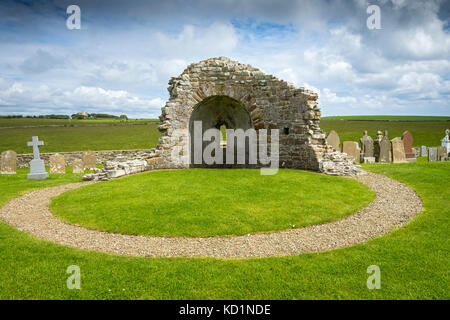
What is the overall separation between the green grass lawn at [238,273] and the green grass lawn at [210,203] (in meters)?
1.63

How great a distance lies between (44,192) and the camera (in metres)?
12.1

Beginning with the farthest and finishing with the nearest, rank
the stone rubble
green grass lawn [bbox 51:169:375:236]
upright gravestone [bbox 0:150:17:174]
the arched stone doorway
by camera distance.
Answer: upright gravestone [bbox 0:150:17:174], the arched stone doorway, the stone rubble, green grass lawn [bbox 51:169:375:236]

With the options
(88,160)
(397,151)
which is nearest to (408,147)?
(397,151)

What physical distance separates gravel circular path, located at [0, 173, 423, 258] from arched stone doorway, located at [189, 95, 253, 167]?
8.47m

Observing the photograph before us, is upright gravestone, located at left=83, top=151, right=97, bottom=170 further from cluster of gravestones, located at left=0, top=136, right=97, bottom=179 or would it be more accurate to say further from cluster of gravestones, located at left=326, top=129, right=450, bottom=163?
cluster of gravestones, located at left=326, top=129, right=450, bottom=163

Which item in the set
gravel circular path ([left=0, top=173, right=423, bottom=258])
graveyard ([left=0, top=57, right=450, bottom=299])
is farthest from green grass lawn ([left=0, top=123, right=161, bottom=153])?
gravel circular path ([left=0, top=173, right=423, bottom=258])

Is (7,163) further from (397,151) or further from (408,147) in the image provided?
(408,147)

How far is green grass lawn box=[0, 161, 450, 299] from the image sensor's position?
4.48m

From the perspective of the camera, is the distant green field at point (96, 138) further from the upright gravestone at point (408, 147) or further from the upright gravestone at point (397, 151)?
the upright gravestone at point (397, 151)

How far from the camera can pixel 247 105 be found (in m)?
14.9

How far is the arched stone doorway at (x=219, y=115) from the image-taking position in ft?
52.1

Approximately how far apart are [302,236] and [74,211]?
680 centimetres

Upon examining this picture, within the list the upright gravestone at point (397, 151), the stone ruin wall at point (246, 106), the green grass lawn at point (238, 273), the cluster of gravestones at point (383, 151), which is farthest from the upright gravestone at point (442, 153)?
the green grass lawn at point (238, 273)
